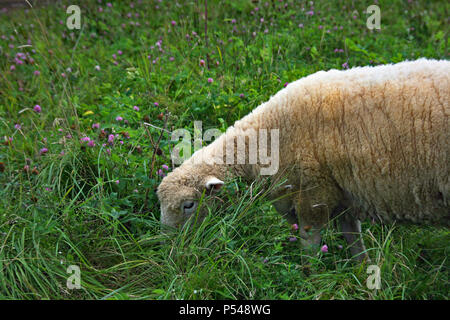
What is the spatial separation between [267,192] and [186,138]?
3.47ft

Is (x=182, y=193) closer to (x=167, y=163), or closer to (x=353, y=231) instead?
(x=167, y=163)

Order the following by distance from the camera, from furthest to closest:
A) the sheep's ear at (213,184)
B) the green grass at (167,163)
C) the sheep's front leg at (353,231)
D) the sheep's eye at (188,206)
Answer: the sheep's front leg at (353,231)
the sheep's eye at (188,206)
the sheep's ear at (213,184)
the green grass at (167,163)

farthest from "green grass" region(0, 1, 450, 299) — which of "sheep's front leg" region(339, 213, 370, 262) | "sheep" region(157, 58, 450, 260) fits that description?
"sheep" region(157, 58, 450, 260)

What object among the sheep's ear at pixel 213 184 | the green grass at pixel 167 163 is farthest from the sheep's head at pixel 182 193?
the green grass at pixel 167 163

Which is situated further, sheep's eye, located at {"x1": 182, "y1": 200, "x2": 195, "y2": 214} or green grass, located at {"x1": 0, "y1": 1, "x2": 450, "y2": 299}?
sheep's eye, located at {"x1": 182, "y1": 200, "x2": 195, "y2": 214}

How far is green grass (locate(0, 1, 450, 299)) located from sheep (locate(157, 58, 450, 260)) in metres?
0.19

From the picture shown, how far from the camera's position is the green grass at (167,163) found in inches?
118

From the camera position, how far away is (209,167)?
3.51 metres

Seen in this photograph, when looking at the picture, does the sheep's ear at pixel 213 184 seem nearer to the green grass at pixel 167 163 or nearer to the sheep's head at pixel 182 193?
the sheep's head at pixel 182 193

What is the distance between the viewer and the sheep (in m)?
3.02

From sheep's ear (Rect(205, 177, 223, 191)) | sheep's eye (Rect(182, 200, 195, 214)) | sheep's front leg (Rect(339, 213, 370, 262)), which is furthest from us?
sheep's front leg (Rect(339, 213, 370, 262))

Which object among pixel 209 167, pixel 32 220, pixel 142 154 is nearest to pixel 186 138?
pixel 142 154

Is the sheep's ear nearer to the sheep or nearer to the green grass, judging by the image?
the sheep

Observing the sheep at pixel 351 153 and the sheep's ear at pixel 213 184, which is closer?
the sheep at pixel 351 153
